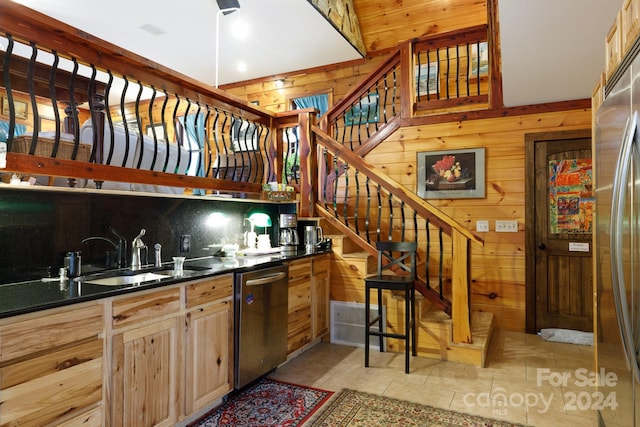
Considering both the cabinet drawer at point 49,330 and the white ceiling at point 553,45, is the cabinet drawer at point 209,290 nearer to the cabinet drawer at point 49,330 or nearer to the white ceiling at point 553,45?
the cabinet drawer at point 49,330

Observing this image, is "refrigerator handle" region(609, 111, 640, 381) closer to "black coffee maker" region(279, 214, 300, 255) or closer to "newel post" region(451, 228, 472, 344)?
"newel post" region(451, 228, 472, 344)

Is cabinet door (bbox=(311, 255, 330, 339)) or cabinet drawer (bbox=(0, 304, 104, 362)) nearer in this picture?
cabinet drawer (bbox=(0, 304, 104, 362))

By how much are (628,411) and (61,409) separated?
244 cm

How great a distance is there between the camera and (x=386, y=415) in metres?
2.61

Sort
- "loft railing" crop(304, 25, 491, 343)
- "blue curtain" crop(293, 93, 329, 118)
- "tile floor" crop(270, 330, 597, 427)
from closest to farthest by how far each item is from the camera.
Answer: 1. "tile floor" crop(270, 330, 597, 427)
2. "loft railing" crop(304, 25, 491, 343)
3. "blue curtain" crop(293, 93, 329, 118)

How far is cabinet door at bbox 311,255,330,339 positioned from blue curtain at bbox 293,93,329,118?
9.90ft

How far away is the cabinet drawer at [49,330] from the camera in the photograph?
1560 mm

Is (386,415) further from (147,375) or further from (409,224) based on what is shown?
(409,224)

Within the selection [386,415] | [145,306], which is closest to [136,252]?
[145,306]

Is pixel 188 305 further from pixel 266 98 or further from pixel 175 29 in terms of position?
pixel 266 98

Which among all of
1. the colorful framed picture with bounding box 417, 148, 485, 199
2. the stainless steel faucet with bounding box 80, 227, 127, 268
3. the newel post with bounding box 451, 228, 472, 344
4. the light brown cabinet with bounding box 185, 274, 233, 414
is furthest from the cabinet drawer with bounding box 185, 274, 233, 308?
the colorful framed picture with bounding box 417, 148, 485, 199

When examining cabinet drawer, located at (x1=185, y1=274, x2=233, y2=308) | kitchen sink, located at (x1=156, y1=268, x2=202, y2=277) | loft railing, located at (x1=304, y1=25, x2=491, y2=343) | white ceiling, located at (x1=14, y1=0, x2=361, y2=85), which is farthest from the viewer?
white ceiling, located at (x1=14, y1=0, x2=361, y2=85)

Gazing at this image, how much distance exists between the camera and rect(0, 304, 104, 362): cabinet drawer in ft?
5.12

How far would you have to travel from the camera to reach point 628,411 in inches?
61.7
